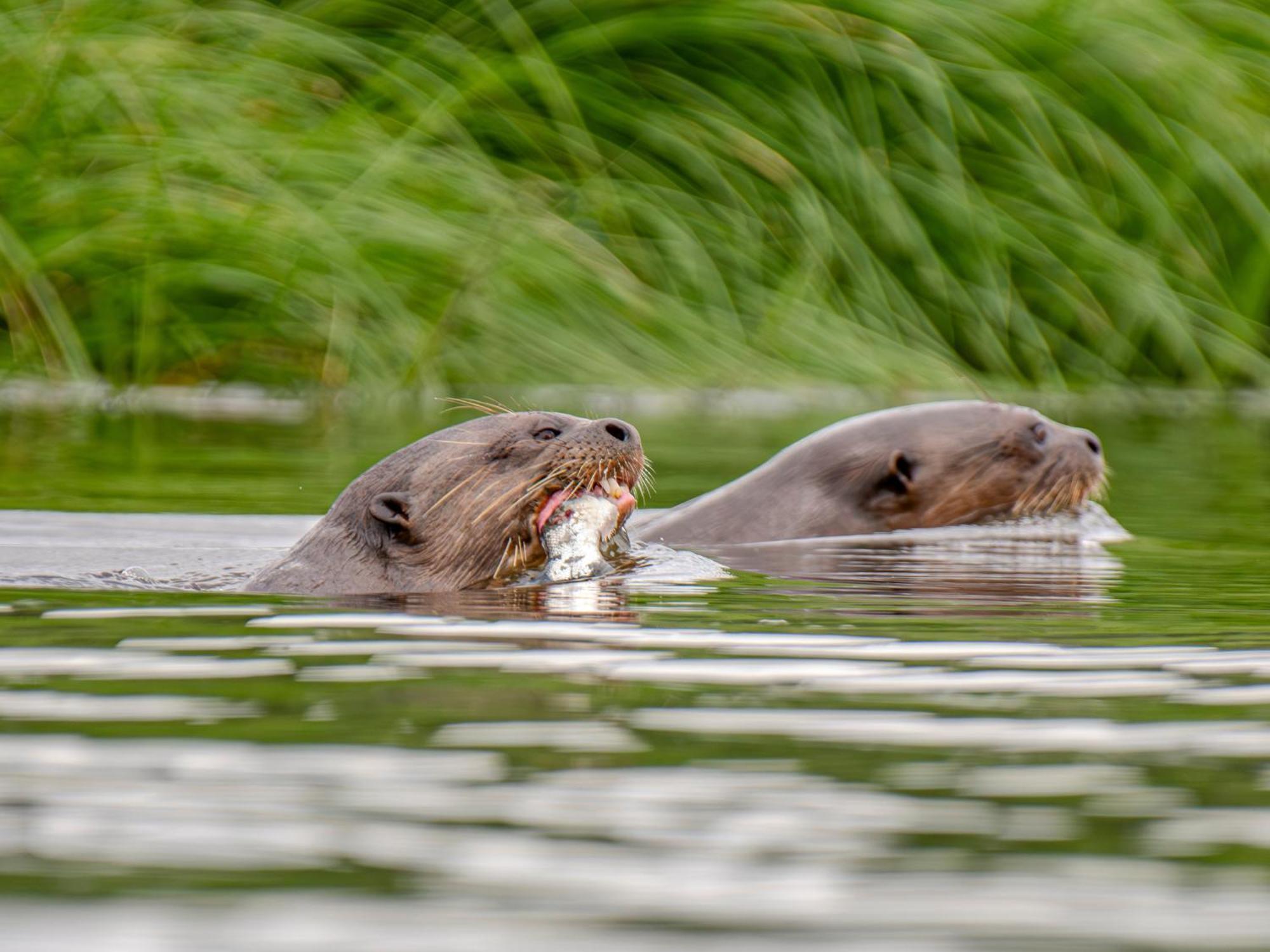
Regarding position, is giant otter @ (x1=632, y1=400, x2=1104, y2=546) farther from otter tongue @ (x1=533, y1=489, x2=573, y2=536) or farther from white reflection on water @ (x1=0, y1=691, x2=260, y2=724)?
white reflection on water @ (x1=0, y1=691, x2=260, y2=724)

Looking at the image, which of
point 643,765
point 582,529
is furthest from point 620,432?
point 643,765

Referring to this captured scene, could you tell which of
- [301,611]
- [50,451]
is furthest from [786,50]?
[301,611]

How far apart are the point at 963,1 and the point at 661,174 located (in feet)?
6.40

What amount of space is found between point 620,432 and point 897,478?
1.62 meters

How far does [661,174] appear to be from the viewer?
11.1 meters

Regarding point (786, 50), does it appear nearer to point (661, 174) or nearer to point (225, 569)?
point (661, 174)

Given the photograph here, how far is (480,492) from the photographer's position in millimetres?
4730

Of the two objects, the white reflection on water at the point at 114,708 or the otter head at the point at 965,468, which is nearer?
the white reflection on water at the point at 114,708

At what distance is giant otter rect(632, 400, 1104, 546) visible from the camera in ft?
19.9

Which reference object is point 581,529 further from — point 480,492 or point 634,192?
point 634,192

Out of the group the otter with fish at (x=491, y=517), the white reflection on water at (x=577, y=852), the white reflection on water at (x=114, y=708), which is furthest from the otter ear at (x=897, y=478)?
the white reflection on water at (x=577, y=852)

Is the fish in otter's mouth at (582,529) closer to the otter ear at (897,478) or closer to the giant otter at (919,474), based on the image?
the giant otter at (919,474)

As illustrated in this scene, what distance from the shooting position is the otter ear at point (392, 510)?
181 inches

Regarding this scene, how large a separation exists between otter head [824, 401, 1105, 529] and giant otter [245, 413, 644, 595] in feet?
4.87
